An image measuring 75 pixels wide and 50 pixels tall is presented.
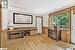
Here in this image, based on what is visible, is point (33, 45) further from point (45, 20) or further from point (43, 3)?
point (45, 20)

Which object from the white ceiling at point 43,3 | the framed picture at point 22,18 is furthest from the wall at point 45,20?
the white ceiling at point 43,3

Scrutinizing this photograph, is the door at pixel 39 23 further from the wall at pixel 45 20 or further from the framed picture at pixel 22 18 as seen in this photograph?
the framed picture at pixel 22 18

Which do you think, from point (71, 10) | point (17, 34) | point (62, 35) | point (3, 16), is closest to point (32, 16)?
point (17, 34)

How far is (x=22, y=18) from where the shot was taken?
991 cm

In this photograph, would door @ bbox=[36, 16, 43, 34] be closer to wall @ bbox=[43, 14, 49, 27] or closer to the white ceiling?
wall @ bbox=[43, 14, 49, 27]

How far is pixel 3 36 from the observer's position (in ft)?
14.5

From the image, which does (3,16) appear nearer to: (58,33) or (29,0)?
(29,0)

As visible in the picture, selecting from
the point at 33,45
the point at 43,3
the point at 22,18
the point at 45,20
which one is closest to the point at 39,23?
the point at 45,20

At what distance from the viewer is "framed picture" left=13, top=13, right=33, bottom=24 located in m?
9.20

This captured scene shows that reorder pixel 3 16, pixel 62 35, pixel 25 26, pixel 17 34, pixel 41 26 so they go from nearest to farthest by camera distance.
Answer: pixel 3 16 < pixel 62 35 < pixel 17 34 < pixel 25 26 < pixel 41 26

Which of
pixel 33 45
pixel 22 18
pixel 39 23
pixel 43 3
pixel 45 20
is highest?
pixel 43 3

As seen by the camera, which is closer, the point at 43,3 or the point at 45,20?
the point at 43,3

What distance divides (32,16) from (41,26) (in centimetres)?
236

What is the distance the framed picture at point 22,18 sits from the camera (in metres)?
9.20
